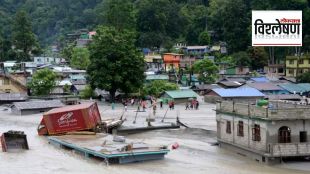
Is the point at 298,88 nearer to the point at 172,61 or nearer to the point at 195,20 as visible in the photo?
the point at 172,61

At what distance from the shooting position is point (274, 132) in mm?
27922

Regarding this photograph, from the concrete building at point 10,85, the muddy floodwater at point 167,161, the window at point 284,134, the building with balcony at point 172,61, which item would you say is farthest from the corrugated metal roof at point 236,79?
the window at point 284,134

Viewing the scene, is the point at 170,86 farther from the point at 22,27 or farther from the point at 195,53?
the point at 22,27

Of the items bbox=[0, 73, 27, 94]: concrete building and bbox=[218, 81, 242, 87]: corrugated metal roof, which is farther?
bbox=[0, 73, 27, 94]: concrete building

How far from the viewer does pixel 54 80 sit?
212 feet

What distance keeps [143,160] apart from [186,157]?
2673mm

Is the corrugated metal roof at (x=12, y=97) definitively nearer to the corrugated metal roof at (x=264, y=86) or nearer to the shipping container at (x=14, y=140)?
the corrugated metal roof at (x=264, y=86)

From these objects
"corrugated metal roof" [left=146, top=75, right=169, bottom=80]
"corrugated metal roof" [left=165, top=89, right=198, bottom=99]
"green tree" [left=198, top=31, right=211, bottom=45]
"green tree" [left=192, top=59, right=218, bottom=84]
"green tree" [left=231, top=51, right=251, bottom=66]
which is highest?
"green tree" [left=198, top=31, right=211, bottom=45]

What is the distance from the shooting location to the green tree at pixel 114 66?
56.8 meters

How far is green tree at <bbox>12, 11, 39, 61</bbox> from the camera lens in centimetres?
9085

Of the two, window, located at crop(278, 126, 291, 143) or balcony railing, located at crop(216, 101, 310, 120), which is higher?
balcony railing, located at crop(216, 101, 310, 120)

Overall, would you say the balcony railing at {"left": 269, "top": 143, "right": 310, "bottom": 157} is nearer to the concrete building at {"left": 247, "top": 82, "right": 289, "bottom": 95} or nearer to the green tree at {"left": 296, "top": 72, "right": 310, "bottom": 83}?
the concrete building at {"left": 247, "top": 82, "right": 289, "bottom": 95}

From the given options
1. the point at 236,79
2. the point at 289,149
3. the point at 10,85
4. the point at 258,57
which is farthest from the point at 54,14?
the point at 289,149

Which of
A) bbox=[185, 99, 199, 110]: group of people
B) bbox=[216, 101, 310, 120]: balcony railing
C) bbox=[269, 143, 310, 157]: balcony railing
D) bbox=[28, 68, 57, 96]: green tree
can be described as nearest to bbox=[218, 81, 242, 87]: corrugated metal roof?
bbox=[185, 99, 199, 110]: group of people
